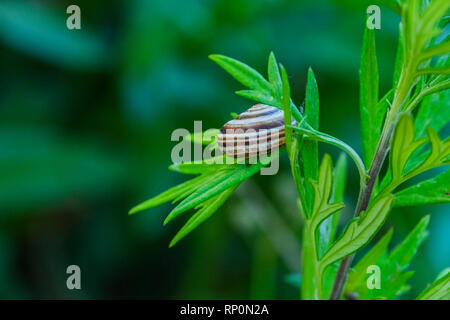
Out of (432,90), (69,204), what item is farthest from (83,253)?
(432,90)

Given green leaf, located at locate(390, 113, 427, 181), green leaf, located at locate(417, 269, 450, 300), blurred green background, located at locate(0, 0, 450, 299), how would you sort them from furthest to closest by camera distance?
blurred green background, located at locate(0, 0, 450, 299)
green leaf, located at locate(417, 269, 450, 300)
green leaf, located at locate(390, 113, 427, 181)

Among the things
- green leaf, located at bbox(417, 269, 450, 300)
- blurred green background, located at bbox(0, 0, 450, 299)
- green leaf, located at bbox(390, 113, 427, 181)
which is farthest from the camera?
blurred green background, located at bbox(0, 0, 450, 299)

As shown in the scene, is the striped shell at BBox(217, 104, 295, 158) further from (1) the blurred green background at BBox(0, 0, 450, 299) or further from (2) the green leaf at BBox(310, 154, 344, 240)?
(1) the blurred green background at BBox(0, 0, 450, 299)

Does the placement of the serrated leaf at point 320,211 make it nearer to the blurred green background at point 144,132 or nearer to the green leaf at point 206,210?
the green leaf at point 206,210

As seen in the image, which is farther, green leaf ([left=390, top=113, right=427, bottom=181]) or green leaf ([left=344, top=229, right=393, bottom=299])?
green leaf ([left=344, top=229, right=393, bottom=299])

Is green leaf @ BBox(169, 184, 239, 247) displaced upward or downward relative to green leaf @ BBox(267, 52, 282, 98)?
downward

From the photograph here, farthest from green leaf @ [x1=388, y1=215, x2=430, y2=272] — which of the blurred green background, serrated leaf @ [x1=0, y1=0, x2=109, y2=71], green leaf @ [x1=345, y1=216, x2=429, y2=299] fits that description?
serrated leaf @ [x1=0, y1=0, x2=109, y2=71]
